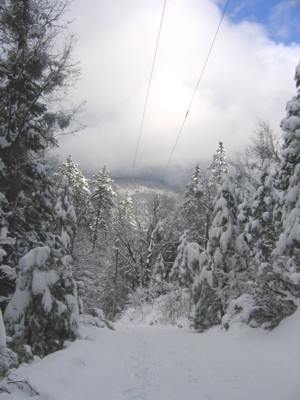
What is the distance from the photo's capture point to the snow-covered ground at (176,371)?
17.7 ft

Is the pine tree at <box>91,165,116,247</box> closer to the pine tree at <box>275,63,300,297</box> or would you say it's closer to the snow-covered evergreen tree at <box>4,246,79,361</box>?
the pine tree at <box>275,63,300,297</box>

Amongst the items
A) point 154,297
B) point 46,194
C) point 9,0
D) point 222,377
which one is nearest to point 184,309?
point 154,297

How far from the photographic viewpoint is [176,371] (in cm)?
733

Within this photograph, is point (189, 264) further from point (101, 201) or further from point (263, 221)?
point (101, 201)

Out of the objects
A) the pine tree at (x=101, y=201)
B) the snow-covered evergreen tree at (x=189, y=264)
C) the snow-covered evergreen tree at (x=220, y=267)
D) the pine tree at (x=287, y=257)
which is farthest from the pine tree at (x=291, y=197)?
the pine tree at (x=101, y=201)

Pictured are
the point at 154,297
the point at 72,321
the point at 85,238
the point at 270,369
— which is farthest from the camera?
the point at 85,238

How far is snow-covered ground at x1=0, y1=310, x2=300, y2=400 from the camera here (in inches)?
213

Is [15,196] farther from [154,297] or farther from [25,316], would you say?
[154,297]

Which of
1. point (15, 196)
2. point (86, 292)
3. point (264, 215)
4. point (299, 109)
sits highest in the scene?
point (299, 109)

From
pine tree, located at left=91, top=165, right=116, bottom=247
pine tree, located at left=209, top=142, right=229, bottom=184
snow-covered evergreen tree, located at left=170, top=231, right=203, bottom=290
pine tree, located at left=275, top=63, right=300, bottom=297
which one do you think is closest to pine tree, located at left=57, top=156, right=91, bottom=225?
pine tree, located at left=91, top=165, right=116, bottom=247

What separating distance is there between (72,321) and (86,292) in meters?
27.5

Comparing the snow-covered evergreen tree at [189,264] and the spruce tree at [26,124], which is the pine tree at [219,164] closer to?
the snow-covered evergreen tree at [189,264]

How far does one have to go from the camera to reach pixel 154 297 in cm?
3055

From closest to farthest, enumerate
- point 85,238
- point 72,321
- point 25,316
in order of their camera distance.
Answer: point 25,316
point 72,321
point 85,238
